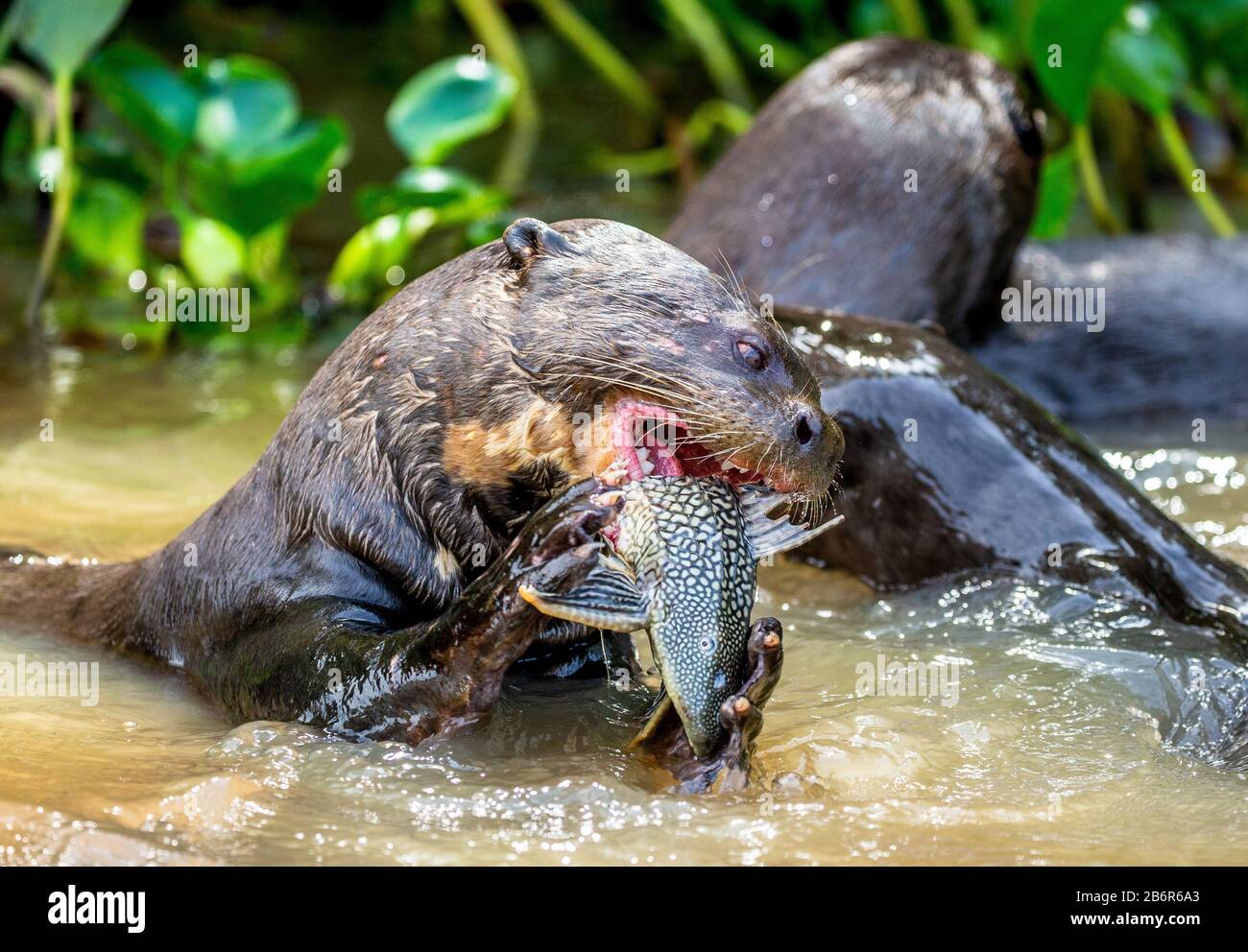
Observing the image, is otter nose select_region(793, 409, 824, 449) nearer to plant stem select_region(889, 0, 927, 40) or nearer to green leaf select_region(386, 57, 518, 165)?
green leaf select_region(386, 57, 518, 165)

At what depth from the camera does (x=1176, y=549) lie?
124 inches

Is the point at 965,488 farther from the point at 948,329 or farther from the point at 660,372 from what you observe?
the point at 660,372

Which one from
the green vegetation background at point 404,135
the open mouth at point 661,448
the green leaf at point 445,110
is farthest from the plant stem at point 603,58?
the open mouth at point 661,448

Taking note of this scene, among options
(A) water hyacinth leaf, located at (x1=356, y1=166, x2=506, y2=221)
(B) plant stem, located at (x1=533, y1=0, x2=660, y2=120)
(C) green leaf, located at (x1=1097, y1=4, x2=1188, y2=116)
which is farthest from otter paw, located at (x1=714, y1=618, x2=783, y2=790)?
(B) plant stem, located at (x1=533, y1=0, x2=660, y2=120)

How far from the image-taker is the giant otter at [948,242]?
4.14 m

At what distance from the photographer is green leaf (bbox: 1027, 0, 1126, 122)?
457 centimetres

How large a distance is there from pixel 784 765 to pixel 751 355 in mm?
574

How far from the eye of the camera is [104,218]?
17.1 ft

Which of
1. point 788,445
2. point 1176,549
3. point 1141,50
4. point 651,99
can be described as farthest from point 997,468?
point 651,99

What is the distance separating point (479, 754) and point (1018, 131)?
104 inches

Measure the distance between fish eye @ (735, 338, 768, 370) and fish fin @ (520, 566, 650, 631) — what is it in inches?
15.8

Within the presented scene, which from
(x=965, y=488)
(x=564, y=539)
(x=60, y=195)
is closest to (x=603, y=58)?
(x=60, y=195)

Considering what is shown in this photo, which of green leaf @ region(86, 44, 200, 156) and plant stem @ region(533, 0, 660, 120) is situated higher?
plant stem @ region(533, 0, 660, 120)
